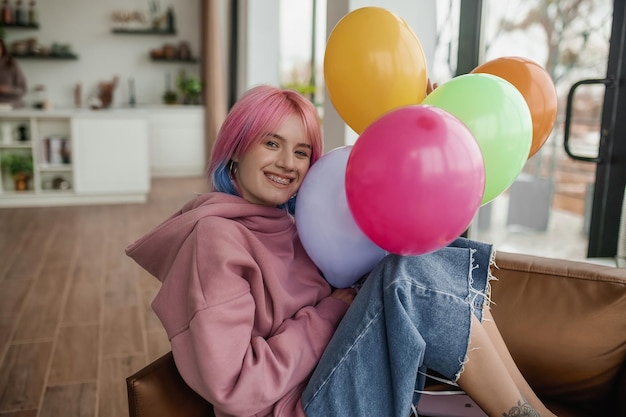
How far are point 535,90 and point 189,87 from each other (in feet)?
19.9

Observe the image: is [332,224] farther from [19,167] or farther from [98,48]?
[98,48]

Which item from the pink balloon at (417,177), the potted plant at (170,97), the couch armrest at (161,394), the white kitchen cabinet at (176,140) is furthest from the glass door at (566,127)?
the potted plant at (170,97)

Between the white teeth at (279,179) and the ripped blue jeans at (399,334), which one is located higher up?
the white teeth at (279,179)

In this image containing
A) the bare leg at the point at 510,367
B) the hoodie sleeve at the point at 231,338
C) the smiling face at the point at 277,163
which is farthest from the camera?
the smiling face at the point at 277,163

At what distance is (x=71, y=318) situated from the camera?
2.82 metres

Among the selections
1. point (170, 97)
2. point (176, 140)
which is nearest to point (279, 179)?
point (176, 140)

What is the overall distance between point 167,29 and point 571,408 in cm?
680

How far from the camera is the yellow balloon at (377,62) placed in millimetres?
1273

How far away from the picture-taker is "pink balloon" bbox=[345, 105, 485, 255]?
93 cm

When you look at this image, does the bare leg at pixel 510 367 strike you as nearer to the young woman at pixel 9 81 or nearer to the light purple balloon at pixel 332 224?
the light purple balloon at pixel 332 224

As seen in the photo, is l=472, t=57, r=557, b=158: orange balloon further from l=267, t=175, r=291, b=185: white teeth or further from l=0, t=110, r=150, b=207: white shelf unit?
l=0, t=110, r=150, b=207: white shelf unit

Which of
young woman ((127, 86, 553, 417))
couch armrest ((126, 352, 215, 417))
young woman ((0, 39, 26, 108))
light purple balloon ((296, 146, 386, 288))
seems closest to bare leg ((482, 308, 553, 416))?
young woman ((127, 86, 553, 417))

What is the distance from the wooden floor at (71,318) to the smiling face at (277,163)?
1162mm

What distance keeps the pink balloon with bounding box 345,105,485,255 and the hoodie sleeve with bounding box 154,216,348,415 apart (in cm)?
35
